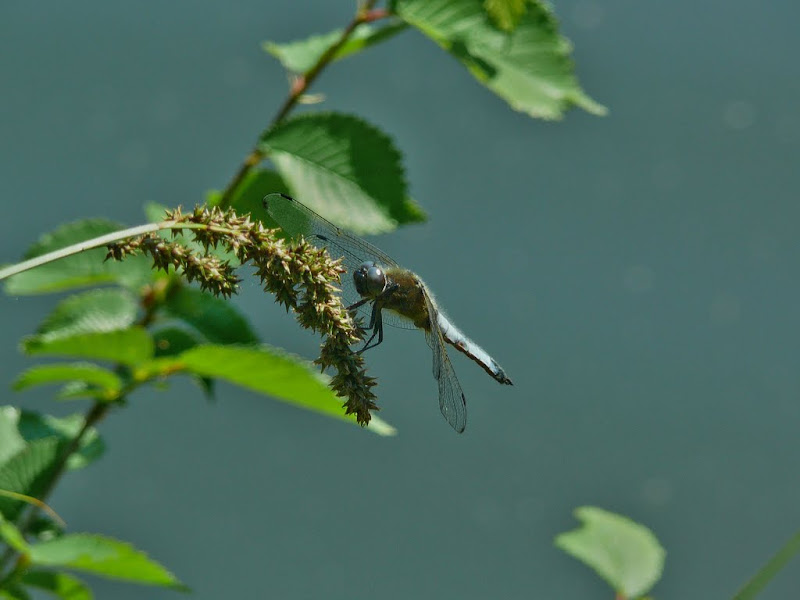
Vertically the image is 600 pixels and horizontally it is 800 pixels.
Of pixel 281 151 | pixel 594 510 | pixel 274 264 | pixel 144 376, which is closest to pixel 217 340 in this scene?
pixel 144 376

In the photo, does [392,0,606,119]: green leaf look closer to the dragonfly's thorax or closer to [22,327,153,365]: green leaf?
the dragonfly's thorax

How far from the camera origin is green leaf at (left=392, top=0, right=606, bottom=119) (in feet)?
3.90

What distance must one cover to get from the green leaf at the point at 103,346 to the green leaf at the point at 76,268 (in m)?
0.17

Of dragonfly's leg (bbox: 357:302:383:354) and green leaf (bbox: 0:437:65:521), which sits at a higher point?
dragonfly's leg (bbox: 357:302:383:354)

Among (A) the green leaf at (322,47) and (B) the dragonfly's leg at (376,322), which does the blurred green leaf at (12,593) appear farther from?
(A) the green leaf at (322,47)

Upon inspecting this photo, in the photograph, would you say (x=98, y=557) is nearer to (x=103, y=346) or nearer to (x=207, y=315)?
(x=103, y=346)

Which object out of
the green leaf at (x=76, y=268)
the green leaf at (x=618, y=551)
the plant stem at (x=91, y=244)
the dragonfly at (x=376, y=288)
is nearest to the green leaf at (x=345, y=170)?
the dragonfly at (x=376, y=288)

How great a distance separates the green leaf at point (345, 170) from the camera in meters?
1.17

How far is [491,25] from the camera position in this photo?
47.5 inches

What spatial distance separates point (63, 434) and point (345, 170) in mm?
470

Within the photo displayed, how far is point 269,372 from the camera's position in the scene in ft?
3.17

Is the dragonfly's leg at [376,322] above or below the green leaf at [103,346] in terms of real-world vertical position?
above

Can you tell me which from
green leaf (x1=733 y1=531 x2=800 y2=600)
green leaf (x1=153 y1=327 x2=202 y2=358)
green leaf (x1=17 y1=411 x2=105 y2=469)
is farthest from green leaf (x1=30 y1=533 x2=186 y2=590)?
green leaf (x1=733 y1=531 x2=800 y2=600)

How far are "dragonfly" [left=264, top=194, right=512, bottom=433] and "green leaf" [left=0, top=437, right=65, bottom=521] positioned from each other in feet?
1.22
